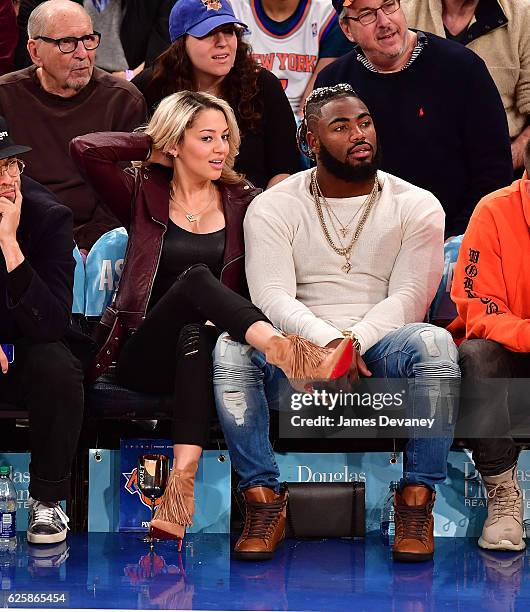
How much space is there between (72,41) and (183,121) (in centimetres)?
87

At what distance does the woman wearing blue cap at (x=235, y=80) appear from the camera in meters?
5.07

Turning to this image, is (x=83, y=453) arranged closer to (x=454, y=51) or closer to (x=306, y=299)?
(x=306, y=299)

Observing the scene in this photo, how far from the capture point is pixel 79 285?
4684mm

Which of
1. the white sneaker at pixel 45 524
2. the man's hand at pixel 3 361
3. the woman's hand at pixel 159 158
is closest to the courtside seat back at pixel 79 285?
the woman's hand at pixel 159 158

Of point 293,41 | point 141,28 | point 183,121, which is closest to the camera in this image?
point 183,121

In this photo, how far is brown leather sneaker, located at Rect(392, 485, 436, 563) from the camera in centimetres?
393

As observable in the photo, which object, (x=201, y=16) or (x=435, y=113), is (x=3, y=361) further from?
(x=435, y=113)

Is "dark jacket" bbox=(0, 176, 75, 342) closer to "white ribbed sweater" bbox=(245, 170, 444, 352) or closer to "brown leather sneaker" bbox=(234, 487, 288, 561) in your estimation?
"white ribbed sweater" bbox=(245, 170, 444, 352)

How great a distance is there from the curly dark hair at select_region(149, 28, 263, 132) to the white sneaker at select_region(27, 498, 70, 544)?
5.93ft

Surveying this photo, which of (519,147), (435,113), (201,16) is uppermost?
(201,16)

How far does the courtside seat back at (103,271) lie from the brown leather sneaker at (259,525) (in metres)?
1.05

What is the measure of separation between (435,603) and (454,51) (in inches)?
94.8

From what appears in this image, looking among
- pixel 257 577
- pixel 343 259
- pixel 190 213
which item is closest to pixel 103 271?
pixel 190 213

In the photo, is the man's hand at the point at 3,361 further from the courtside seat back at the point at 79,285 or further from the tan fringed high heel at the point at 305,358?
the tan fringed high heel at the point at 305,358
